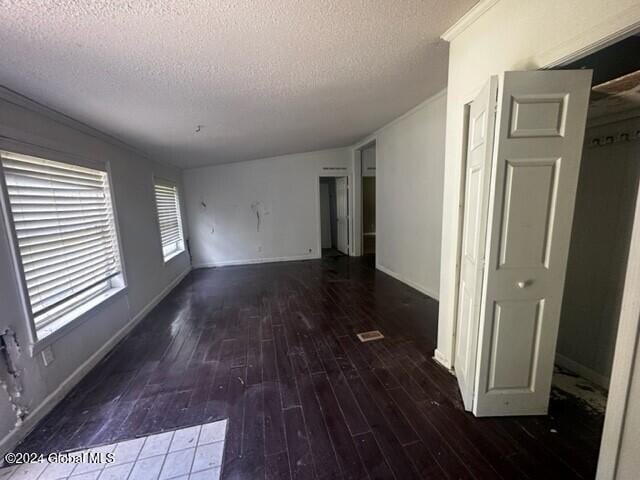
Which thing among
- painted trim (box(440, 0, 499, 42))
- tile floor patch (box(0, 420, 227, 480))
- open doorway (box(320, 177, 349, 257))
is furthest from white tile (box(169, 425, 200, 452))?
open doorway (box(320, 177, 349, 257))

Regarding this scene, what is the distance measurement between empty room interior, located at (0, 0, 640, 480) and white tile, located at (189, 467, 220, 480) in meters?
0.01

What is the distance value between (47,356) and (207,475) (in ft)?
5.09

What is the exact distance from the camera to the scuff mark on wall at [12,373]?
161cm

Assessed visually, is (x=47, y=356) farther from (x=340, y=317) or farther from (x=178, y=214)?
(x=178, y=214)

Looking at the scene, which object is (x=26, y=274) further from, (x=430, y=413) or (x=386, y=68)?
(x=386, y=68)

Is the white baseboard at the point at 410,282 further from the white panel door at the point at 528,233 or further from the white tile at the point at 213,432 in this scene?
the white tile at the point at 213,432

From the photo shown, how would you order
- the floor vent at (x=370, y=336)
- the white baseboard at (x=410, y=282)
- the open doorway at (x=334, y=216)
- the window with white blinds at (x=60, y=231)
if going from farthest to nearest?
the open doorway at (x=334, y=216), the white baseboard at (x=410, y=282), the floor vent at (x=370, y=336), the window with white blinds at (x=60, y=231)

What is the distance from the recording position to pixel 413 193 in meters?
4.02

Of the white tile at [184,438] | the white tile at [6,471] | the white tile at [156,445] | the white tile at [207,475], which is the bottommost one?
the white tile at [6,471]

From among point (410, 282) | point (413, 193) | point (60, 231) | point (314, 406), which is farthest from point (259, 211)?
point (314, 406)

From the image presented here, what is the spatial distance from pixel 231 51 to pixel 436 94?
100.0 inches

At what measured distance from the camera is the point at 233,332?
9.69 ft

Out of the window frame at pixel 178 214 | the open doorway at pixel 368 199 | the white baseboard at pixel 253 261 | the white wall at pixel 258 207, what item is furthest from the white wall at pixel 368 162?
the window frame at pixel 178 214

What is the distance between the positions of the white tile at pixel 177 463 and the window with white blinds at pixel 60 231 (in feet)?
4.74
